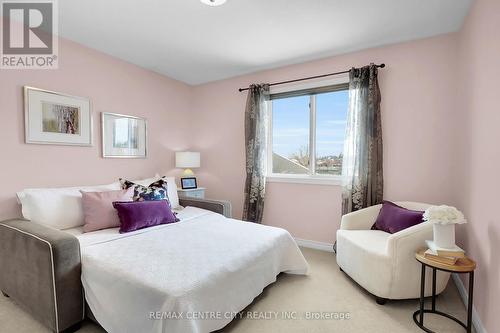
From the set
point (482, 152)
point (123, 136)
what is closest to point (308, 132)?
point (482, 152)

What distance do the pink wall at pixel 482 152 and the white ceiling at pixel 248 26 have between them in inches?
17.6

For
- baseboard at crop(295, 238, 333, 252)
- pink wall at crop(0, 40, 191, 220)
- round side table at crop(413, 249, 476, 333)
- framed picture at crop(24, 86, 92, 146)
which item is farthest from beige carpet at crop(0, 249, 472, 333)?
framed picture at crop(24, 86, 92, 146)

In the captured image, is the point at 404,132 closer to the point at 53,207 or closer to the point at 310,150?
the point at 310,150

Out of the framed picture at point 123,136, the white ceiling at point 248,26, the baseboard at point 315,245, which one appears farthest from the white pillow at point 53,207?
the baseboard at point 315,245

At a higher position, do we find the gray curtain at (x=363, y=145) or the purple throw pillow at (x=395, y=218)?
the gray curtain at (x=363, y=145)

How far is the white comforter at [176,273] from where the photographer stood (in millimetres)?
1305

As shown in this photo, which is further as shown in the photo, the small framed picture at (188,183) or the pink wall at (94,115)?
the small framed picture at (188,183)

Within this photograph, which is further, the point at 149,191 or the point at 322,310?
the point at 149,191

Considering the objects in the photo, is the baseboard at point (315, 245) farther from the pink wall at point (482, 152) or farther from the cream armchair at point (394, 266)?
the pink wall at point (482, 152)

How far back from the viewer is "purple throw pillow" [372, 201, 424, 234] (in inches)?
87.2

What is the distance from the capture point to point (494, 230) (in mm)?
1513

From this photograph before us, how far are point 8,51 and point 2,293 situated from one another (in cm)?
220

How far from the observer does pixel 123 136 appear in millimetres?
3223

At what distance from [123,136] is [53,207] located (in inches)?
50.3
